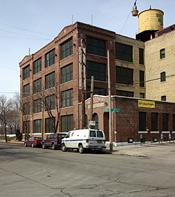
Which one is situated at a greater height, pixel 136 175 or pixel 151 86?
pixel 151 86

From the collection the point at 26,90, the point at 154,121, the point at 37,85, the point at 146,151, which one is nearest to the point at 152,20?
the point at 37,85

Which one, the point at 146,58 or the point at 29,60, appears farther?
the point at 29,60

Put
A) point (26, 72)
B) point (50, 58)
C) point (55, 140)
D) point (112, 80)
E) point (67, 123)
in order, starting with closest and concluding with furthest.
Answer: point (55, 140), point (67, 123), point (112, 80), point (50, 58), point (26, 72)

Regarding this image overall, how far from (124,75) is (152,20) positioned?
53.8 feet

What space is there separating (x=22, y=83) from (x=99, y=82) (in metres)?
24.6

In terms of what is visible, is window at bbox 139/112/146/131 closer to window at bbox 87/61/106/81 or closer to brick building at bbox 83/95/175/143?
brick building at bbox 83/95/175/143

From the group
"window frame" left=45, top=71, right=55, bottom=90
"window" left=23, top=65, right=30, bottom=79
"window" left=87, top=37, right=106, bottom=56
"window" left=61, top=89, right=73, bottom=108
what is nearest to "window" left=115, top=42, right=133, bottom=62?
"window" left=87, top=37, right=106, bottom=56

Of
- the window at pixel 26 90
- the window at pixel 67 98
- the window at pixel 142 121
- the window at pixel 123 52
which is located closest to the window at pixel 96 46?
the window at pixel 123 52

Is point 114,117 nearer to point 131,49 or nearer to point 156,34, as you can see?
point 131,49

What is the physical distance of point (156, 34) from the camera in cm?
4803

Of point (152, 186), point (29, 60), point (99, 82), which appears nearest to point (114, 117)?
point (99, 82)

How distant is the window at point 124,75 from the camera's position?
137 feet

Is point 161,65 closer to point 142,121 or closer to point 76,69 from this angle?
point 142,121

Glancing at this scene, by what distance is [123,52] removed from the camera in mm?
43000
